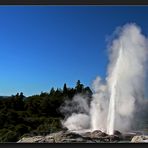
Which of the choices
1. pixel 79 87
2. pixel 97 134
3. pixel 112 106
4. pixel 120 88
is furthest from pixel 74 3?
pixel 97 134

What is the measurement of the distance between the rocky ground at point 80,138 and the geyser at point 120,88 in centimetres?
9

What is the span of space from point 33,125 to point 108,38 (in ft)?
5.28

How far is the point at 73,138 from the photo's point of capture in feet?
21.9

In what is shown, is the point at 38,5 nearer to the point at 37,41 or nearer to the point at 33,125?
the point at 37,41

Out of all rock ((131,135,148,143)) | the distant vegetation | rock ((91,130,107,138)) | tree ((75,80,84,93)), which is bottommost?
rock ((131,135,148,143))

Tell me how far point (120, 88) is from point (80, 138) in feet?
2.90

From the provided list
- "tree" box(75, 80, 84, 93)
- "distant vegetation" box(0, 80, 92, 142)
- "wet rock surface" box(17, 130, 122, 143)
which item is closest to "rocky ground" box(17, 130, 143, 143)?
"wet rock surface" box(17, 130, 122, 143)

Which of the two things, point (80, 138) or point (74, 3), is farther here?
point (80, 138)

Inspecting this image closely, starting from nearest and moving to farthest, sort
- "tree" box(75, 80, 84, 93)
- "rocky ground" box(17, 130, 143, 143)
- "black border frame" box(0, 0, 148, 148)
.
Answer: "black border frame" box(0, 0, 148, 148), "rocky ground" box(17, 130, 143, 143), "tree" box(75, 80, 84, 93)

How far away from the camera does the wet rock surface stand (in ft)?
21.7

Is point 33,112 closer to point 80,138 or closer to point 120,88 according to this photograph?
point 80,138

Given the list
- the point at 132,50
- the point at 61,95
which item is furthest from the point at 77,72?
the point at 132,50

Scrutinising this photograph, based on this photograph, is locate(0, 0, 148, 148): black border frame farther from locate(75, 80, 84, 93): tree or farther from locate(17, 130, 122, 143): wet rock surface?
locate(75, 80, 84, 93): tree

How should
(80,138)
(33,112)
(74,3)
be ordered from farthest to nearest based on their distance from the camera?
Result: (33,112), (80,138), (74,3)
